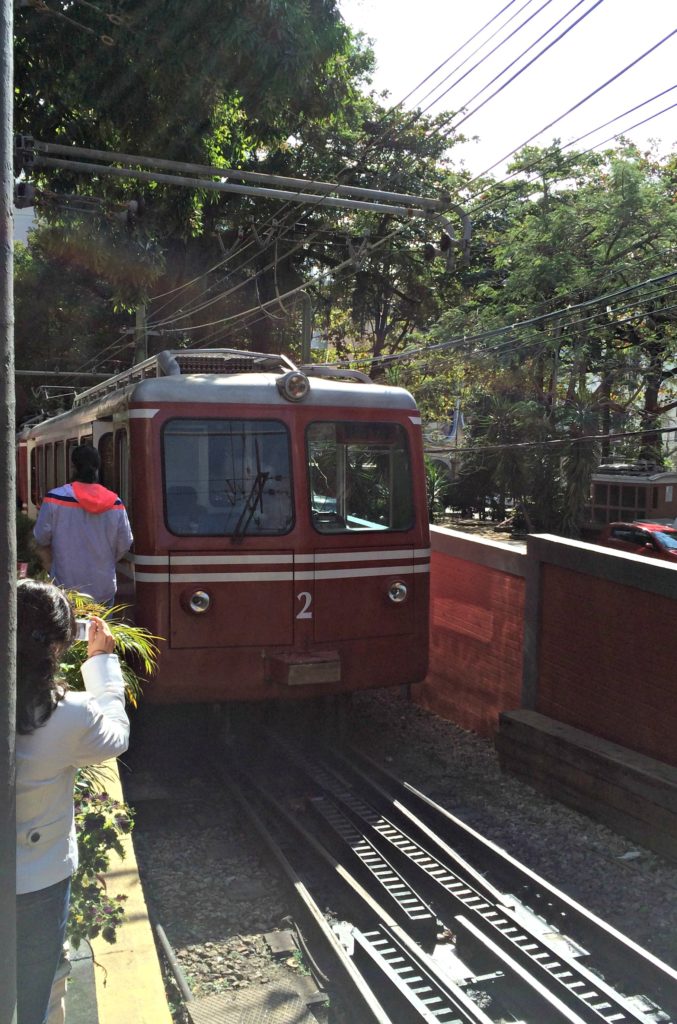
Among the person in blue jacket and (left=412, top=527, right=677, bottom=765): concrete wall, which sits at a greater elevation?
the person in blue jacket

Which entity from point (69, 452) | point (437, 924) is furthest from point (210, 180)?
point (437, 924)

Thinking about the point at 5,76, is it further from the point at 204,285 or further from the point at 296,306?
the point at 296,306

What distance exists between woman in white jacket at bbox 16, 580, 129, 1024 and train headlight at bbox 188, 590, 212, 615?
436 centimetres

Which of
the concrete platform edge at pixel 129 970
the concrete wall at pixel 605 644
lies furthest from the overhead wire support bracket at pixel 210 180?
the concrete platform edge at pixel 129 970

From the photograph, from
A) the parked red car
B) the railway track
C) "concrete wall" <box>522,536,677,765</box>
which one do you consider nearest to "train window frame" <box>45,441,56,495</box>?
the railway track

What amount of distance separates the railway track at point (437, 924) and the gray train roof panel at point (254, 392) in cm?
276

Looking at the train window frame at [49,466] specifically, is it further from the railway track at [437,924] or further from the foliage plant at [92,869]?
the foliage plant at [92,869]

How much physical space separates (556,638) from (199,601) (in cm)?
267

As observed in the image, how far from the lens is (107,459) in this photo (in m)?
8.16

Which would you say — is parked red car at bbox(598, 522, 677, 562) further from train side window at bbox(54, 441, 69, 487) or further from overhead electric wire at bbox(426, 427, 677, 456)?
train side window at bbox(54, 441, 69, 487)

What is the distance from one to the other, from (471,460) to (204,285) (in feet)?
51.3

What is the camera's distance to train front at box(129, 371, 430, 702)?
7051 mm

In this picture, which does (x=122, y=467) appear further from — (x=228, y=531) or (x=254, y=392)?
(x=254, y=392)

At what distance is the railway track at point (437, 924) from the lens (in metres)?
4.44
